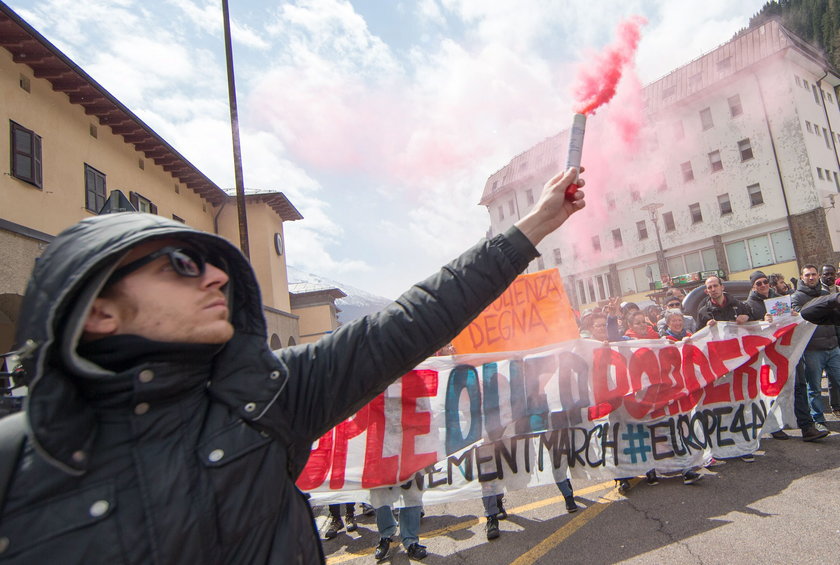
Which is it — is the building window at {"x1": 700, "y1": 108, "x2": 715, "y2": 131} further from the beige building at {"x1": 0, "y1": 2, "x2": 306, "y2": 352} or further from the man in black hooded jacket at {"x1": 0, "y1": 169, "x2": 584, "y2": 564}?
the man in black hooded jacket at {"x1": 0, "y1": 169, "x2": 584, "y2": 564}

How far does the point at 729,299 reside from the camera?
6.79 meters

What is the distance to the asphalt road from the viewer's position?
3.82 m

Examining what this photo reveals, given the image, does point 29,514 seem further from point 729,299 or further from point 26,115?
point 26,115

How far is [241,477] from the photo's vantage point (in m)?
1.11

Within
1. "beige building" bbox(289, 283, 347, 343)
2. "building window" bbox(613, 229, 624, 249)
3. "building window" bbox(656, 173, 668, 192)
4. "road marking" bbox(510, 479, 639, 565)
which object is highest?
"building window" bbox(656, 173, 668, 192)

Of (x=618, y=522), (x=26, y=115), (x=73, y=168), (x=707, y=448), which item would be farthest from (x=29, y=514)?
(x=73, y=168)

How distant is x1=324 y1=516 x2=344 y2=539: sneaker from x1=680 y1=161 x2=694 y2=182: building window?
116 ft

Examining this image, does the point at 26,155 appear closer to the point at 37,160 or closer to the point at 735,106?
the point at 37,160

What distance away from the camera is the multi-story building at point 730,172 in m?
28.0

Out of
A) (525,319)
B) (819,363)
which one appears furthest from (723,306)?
(525,319)

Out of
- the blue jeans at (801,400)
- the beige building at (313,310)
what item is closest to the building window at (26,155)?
the blue jeans at (801,400)

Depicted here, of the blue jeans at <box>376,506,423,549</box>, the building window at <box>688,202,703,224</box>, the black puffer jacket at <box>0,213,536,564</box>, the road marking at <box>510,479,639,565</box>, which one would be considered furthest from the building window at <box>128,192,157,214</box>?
the building window at <box>688,202,703,224</box>

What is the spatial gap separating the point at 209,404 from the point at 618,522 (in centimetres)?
463

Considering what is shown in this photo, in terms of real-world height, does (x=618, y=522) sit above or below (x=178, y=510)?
below
